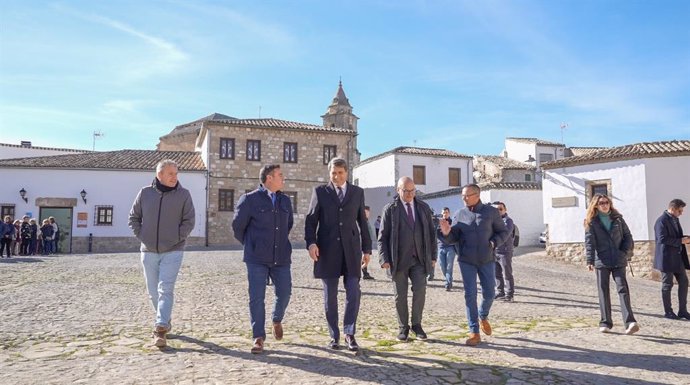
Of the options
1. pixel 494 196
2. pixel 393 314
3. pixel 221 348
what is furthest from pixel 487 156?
pixel 221 348

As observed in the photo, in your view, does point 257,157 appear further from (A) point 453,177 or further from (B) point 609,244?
(B) point 609,244

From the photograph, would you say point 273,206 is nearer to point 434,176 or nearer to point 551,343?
point 551,343

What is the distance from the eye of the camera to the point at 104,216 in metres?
24.3

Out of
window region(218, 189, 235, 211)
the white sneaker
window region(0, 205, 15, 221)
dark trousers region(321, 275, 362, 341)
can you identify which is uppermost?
window region(218, 189, 235, 211)

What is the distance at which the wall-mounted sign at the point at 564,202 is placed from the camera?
18797 millimetres

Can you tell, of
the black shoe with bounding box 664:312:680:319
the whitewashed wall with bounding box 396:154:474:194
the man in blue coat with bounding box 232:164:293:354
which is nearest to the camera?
the man in blue coat with bounding box 232:164:293:354

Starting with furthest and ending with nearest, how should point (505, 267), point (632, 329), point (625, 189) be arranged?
point (625, 189) → point (505, 267) → point (632, 329)

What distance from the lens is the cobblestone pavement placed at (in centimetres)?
375

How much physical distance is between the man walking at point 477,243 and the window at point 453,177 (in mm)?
30135

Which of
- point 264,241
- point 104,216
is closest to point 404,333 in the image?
point 264,241

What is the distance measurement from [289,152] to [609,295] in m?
23.7

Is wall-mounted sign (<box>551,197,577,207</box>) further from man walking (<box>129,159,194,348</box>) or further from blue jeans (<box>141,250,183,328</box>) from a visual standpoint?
blue jeans (<box>141,250,183,328</box>)

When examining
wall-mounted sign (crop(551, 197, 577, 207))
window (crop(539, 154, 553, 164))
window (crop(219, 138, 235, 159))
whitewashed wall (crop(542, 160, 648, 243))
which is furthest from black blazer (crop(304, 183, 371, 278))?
window (crop(539, 154, 553, 164))

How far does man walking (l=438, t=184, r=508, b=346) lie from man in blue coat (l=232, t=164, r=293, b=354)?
168cm
